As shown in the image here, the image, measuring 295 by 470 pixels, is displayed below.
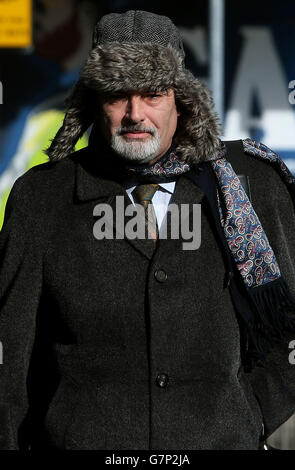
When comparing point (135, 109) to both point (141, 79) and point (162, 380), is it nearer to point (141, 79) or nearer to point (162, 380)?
point (141, 79)

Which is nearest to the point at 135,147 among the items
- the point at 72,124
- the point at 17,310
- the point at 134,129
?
the point at 134,129

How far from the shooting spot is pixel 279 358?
3311 mm

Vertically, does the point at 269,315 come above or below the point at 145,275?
below

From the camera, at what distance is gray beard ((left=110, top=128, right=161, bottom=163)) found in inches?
121

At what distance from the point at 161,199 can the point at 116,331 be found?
47 centimetres

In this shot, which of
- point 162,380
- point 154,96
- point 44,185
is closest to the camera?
point 162,380

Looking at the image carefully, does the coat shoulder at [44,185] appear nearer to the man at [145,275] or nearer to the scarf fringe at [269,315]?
the man at [145,275]

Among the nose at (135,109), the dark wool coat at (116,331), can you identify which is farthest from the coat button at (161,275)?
the nose at (135,109)

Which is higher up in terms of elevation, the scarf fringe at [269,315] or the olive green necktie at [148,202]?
the olive green necktie at [148,202]

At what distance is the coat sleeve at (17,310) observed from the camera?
3.13m

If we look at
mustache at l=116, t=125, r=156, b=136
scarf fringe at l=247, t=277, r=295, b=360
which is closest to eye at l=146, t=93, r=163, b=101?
mustache at l=116, t=125, r=156, b=136

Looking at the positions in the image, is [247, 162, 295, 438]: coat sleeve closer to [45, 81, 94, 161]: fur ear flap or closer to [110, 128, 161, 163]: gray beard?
[110, 128, 161, 163]: gray beard
